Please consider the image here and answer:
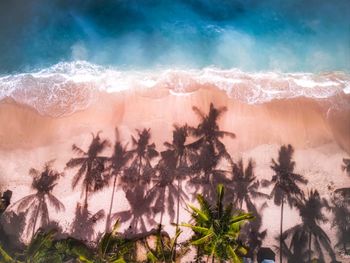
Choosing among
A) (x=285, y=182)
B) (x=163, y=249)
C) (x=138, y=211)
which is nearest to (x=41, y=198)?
(x=138, y=211)

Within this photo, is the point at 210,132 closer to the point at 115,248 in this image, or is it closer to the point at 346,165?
the point at 346,165

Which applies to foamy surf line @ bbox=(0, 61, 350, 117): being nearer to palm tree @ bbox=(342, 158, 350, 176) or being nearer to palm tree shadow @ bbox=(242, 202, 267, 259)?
palm tree @ bbox=(342, 158, 350, 176)

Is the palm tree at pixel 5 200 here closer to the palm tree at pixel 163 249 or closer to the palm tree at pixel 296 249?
the palm tree at pixel 163 249

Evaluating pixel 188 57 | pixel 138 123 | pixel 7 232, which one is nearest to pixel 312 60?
pixel 188 57

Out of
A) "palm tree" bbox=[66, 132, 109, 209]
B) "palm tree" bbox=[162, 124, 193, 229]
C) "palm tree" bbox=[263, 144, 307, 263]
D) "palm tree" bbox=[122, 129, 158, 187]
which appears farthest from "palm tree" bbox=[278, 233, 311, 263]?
"palm tree" bbox=[66, 132, 109, 209]

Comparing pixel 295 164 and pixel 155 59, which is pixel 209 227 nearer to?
pixel 295 164

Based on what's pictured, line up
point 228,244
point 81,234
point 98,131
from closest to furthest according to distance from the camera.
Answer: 1. point 228,244
2. point 81,234
3. point 98,131
